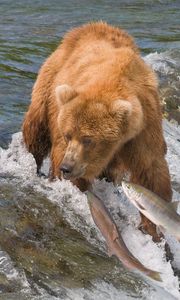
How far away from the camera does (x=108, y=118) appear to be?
598cm

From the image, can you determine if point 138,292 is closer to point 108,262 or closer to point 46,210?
point 108,262

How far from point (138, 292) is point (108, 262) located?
0.47 metres

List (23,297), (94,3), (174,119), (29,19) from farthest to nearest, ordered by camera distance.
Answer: (94,3) → (29,19) → (174,119) → (23,297)

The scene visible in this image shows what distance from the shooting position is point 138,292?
5.47 m

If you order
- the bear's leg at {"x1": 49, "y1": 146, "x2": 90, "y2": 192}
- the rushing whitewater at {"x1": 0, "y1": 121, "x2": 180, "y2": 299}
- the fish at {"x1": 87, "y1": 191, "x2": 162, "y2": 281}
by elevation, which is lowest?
the rushing whitewater at {"x1": 0, "y1": 121, "x2": 180, "y2": 299}

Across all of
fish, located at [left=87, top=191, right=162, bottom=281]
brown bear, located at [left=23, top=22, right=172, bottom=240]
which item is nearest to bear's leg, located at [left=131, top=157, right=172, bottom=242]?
brown bear, located at [left=23, top=22, right=172, bottom=240]

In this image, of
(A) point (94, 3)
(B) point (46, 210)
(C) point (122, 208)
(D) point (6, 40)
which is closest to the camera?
(B) point (46, 210)

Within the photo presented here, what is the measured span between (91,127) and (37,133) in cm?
157

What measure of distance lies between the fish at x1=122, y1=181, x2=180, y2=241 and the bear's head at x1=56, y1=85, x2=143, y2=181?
87 cm

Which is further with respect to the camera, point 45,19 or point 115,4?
point 115,4

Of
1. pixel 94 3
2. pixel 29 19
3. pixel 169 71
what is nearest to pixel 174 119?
pixel 169 71

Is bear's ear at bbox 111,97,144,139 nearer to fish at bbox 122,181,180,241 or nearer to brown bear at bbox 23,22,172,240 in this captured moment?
brown bear at bbox 23,22,172,240

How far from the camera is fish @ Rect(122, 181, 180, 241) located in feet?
16.3

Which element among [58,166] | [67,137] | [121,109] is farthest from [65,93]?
[58,166]
